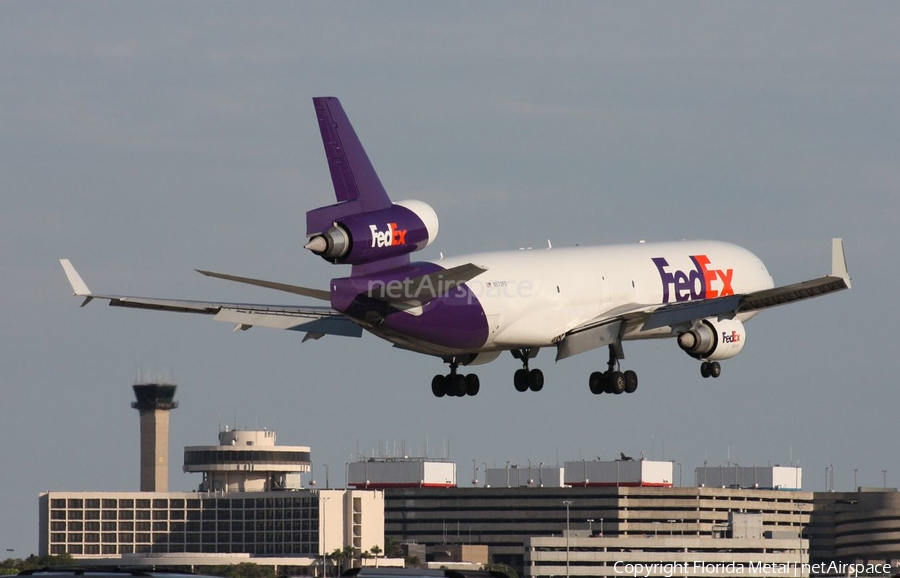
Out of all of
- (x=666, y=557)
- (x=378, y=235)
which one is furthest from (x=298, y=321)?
(x=666, y=557)

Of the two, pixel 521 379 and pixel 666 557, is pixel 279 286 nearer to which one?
pixel 521 379

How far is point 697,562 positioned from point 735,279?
334 ft

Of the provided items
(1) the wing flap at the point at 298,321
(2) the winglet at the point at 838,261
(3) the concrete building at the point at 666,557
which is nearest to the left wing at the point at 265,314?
(1) the wing flap at the point at 298,321

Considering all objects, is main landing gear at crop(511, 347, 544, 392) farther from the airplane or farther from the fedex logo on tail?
the fedex logo on tail

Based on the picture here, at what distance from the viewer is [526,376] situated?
246 ft

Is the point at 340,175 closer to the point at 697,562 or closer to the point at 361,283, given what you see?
the point at 361,283

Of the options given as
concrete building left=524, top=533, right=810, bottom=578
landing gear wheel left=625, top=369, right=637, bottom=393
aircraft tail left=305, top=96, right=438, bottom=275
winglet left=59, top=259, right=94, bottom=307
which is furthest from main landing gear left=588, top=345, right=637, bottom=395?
concrete building left=524, top=533, right=810, bottom=578

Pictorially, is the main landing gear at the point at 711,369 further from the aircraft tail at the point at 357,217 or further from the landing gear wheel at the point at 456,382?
the aircraft tail at the point at 357,217

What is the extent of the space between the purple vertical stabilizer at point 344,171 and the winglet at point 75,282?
8358mm

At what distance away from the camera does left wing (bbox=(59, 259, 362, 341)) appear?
218 ft

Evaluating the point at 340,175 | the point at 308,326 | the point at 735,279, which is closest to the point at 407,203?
the point at 340,175

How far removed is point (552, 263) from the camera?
240 feet

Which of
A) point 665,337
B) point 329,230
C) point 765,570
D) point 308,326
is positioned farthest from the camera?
point 765,570

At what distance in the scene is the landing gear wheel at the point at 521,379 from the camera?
74.9 m
